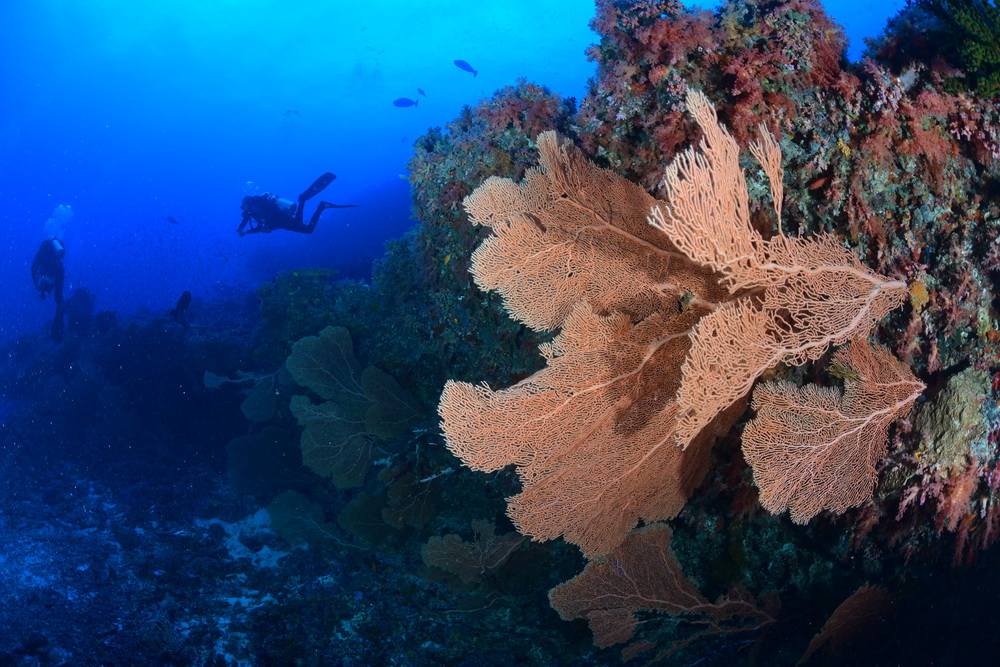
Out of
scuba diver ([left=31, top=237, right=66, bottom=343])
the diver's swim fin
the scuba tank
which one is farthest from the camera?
scuba diver ([left=31, top=237, right=66, bottom=343])

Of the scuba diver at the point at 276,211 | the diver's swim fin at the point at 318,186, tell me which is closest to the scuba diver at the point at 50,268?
the scuba diver at the point at 276,211

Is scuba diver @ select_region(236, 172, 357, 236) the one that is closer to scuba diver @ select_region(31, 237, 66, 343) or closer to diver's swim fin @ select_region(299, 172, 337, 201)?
diver's swim fin @ select_region(299, 172, 337, 201)

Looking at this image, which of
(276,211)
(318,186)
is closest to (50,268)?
(276,211)

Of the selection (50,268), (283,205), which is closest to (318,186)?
(283,205)

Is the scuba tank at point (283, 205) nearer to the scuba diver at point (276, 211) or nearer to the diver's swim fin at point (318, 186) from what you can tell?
the scuba diver at point (276, 211)

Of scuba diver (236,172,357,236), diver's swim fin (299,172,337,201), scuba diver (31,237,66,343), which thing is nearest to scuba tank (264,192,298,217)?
scuba diver (236,172,357,236)

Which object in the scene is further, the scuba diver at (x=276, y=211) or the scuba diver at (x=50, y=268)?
the scuba diver at (x=50, y=268)

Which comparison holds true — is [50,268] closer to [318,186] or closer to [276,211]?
[276,211]

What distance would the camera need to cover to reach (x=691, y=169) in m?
2.18

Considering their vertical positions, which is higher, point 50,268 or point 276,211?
point 50,268

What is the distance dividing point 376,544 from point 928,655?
5822 mm

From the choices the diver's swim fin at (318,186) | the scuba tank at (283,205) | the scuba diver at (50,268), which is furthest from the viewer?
the scuba diver at (50,268)

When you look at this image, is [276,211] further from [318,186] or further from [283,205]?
[318,186]

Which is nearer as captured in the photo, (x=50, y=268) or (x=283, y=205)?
(x=283, y=205)
